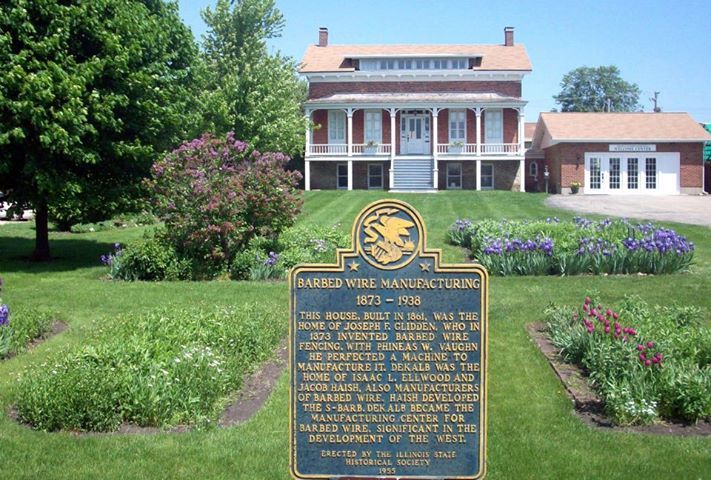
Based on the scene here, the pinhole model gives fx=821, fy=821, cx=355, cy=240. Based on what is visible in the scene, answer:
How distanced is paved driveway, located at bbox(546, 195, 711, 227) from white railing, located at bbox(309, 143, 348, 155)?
11934 millimetres

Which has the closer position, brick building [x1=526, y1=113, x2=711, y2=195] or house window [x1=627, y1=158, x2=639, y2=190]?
brick building [x1=526, y1=113, x2=711, y2=195]

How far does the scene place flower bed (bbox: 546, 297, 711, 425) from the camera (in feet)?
24.2

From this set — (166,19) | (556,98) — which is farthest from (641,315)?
(556,98)

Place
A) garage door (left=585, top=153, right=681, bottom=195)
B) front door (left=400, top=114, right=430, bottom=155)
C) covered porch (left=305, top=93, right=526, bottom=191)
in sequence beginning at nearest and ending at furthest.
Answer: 1. garage door (left=585, top=153, right=681, bottom=195)
2. covered porch (left=305, top=93, right=526, bottom=191)
3. front door (left=400, top=114, right=430, bottom=155)

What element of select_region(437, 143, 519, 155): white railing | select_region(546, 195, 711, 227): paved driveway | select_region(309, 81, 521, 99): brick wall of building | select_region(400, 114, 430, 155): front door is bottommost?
select_region(546, 195, 711, 227): paved driveway

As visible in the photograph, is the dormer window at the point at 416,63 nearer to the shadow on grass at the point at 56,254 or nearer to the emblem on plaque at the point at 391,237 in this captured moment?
the shadow on grass at the point at 56,254

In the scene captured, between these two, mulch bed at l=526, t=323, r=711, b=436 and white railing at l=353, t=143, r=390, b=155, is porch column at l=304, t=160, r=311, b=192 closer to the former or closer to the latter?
white railing at l=353, t=143, r=390, b=155

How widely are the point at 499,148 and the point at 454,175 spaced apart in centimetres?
296

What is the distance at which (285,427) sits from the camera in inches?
287

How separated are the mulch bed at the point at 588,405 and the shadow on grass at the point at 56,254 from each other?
38.5 feet

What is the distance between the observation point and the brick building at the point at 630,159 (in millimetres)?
42188

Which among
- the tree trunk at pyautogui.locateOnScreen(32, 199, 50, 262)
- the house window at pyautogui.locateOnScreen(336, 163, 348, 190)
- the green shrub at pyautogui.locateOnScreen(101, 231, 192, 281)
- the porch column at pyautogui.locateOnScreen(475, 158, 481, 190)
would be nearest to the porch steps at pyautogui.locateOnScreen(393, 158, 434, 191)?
the porch column at pyautogui.locateOnScreen(475, 158, 481, 190)

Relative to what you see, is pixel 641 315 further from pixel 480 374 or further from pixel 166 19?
pixel 166 19

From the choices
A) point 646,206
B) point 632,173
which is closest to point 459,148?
point 632,173
